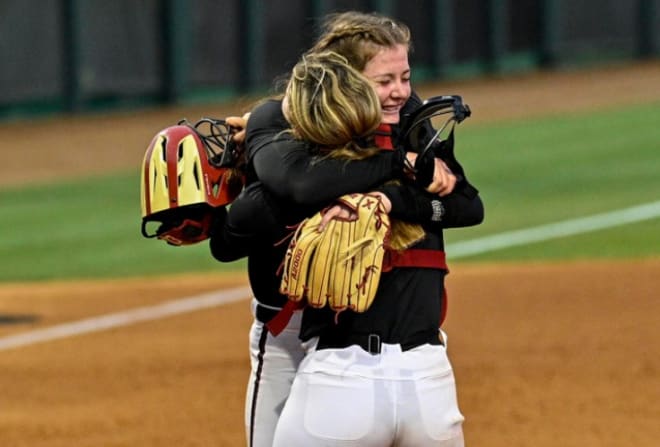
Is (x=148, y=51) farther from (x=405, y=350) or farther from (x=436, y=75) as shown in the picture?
(x=405, y=350)

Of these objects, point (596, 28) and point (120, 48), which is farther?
point (596, 28)

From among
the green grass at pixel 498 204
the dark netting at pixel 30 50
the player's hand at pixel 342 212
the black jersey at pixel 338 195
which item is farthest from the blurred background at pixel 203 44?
the player's hand at pixel 342 212

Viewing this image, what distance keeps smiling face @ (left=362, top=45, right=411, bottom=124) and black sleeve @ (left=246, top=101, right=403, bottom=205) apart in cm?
14

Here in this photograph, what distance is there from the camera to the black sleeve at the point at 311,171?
3.47 metres

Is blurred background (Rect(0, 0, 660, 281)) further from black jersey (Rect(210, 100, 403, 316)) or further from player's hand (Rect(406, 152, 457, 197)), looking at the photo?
player's hand (Rect(406, 152, 457, 197))

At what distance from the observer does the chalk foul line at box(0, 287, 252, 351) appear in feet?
29.7

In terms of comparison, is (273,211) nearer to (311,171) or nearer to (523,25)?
(311,171)

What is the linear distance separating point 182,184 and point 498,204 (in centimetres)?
996

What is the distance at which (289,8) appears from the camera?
22703mm

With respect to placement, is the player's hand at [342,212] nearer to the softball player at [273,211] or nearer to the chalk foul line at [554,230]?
the softball player at [273,211]

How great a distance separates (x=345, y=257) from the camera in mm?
3414

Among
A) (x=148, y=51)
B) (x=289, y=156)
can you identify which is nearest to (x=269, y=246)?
(x=289, y=156)

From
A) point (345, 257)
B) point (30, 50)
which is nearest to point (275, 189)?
point (345, 257)

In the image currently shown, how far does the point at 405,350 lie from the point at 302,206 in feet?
1.39
